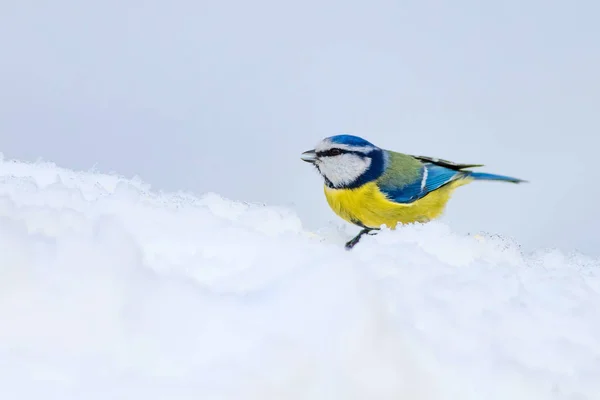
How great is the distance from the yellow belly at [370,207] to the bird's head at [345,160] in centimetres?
2

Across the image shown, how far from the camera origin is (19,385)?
18.6 inches

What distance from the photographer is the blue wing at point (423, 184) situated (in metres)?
1.38

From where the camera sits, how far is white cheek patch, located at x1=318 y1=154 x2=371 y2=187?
1.38 metres

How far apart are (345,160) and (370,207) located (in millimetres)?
99

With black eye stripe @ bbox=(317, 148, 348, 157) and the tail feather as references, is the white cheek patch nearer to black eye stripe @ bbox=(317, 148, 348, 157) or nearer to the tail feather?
black eye stripe @ bbox=(317, 148, 348, 157)

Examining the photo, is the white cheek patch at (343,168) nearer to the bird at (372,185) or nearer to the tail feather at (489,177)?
the bird at (372,185)

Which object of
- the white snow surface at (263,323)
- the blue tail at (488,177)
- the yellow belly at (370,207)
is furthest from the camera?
the blue tail at (488,177)

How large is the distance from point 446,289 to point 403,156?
87 cm

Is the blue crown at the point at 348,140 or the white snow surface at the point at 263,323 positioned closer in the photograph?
the white snow surface at the point at 263,323

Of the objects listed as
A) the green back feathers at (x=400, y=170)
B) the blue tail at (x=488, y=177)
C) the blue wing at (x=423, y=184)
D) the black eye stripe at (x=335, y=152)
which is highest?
the black eye stripe at (x=335, y=152)

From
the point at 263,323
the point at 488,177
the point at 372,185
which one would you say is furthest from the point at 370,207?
the point at 263,323

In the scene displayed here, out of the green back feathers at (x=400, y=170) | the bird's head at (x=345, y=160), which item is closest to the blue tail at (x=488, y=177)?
the green back feathers at (x=400, y=170)

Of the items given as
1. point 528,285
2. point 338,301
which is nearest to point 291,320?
point 338,301

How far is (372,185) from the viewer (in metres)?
1.37
